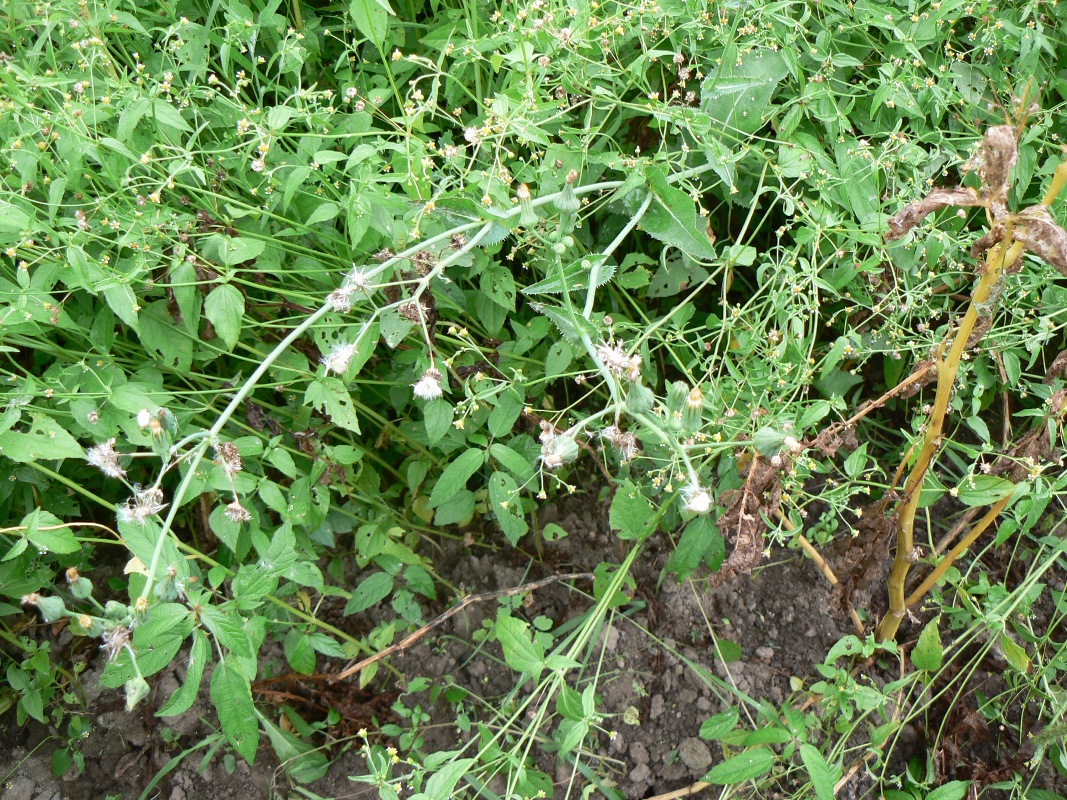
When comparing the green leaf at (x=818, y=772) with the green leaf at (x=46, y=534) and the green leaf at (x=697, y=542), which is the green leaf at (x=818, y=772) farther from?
the green leaf at (x=46, y=534)

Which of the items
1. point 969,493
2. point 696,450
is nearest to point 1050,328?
point 969,493

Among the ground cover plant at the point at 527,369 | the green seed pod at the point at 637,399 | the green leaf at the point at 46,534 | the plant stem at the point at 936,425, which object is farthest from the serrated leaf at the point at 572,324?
the green leaf at the point at 46,534

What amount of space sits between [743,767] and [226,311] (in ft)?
4.28

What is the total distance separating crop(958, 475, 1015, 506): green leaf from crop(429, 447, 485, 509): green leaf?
946 mm

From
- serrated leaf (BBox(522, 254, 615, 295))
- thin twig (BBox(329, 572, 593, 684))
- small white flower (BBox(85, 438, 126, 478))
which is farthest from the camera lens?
thin twig (BBox(329, 572, 593, 684))

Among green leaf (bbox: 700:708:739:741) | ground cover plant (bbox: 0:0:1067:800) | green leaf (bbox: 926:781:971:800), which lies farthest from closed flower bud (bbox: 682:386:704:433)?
green leaf (bbox: 926:781:971:800)

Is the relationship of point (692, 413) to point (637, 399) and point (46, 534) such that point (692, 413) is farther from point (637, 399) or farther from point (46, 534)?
point (46, 534)

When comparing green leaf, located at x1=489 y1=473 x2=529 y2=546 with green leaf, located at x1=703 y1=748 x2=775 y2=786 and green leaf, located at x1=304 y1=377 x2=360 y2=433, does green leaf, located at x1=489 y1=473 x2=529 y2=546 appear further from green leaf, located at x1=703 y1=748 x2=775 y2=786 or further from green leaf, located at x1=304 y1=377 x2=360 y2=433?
green leaf, located at x1=703 y1=748 x2=775 y2=786

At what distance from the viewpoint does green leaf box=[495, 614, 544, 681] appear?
1402 millimetres

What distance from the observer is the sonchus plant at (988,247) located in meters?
1.14

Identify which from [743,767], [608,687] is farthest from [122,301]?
[743,767]

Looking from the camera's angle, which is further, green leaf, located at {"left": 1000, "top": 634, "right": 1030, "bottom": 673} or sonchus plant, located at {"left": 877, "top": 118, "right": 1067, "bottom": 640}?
green leaf, located at {"left": 1000, "top": 634, "right": 1030, "bottom": 673}

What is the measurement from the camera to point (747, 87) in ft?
5.90

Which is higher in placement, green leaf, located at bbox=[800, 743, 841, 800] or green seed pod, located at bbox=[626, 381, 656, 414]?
green seed pod, located at bbox=[626, 381, 656, 414]
